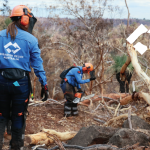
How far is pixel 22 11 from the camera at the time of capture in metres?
2.65

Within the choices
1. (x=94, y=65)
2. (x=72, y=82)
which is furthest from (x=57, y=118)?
(x=94, y=65)

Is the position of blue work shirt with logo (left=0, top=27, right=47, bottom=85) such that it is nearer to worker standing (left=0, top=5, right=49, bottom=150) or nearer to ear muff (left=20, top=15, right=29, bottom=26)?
worker standing (left=0, top=5, right=49, bottom=150)

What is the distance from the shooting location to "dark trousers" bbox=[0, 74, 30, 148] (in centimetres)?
242

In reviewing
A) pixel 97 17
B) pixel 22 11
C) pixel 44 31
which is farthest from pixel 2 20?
pixel 22 11

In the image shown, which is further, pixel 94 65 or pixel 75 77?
pixel 94 65

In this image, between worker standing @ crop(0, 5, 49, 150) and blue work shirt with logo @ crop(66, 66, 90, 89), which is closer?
worker standing @ crop(0, 5, 49, 150)

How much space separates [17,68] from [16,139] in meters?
0.96

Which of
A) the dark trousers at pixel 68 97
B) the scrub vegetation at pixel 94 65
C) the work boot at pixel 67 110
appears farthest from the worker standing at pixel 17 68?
the work boot at pixel 67 110

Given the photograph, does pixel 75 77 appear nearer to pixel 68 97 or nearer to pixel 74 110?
pixel 68 97

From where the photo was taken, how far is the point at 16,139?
2.66m

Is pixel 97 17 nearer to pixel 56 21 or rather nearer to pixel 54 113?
pixel 56 21

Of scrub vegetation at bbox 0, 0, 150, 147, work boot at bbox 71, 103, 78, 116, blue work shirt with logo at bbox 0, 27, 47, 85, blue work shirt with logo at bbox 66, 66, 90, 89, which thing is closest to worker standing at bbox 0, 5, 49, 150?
blue work shirt with logo at bbox 0, 27, 47, 85

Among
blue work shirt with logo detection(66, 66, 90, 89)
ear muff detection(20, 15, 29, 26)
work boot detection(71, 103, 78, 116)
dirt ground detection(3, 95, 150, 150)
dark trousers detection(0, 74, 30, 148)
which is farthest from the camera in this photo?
work boot detection(71, 103, 78, 116)

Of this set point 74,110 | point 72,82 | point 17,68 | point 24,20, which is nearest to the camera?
point 17,68
